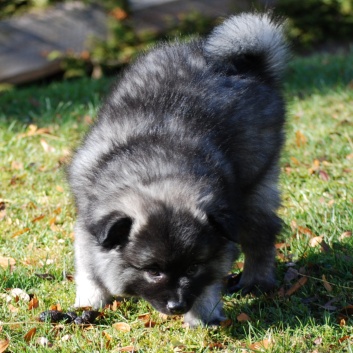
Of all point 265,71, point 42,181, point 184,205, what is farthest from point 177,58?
point 42,181

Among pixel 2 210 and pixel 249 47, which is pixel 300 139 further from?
pixel 2 210

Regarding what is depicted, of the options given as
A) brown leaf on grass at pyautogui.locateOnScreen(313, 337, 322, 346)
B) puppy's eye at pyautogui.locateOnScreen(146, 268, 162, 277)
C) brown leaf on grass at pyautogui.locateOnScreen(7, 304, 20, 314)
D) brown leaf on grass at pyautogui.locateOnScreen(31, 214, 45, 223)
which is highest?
puppy's eye at pyautogui.locateOnScreen(146, 268, 162, 277)

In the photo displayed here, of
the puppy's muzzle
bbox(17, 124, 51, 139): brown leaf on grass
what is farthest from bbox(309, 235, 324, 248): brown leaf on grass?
bbox(17, 124, 51, 139): brown leaf on grass

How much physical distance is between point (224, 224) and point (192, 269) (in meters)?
0.29

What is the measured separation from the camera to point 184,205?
345cm

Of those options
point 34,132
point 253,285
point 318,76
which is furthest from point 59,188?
point 318,76

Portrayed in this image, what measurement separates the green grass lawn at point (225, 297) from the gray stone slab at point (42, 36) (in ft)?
6.54

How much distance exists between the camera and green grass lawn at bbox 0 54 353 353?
3.69m

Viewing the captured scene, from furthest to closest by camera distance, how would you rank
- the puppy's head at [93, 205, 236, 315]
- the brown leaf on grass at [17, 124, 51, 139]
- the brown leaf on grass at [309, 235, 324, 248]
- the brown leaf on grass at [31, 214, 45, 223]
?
the brown leaf on grass at [17, 124, 51, 139] → the brown leaf on grass at [31, 214, 45, 223] → the brown leaf on grass at [309, 235, 324, 248] → the puppy's head at [93, 205, 236, 315]

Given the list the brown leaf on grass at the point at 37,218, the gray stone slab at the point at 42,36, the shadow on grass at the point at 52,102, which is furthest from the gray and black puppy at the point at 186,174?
the gray stone slab at the point at 42,36

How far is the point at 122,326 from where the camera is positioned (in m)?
3.83

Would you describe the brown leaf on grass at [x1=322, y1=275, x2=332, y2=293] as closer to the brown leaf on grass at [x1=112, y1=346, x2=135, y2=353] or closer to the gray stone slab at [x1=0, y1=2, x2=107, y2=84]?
the brown leaf on grass at [x1=112, y1=346, x2=135, y2=353]

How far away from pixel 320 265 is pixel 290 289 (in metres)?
0.31

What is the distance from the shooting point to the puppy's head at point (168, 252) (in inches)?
133
